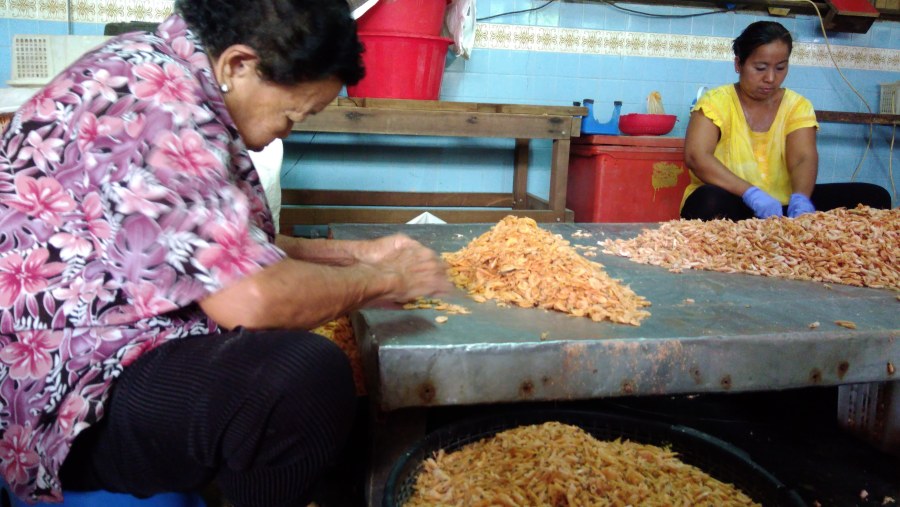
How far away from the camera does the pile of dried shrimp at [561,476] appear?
4.93ft

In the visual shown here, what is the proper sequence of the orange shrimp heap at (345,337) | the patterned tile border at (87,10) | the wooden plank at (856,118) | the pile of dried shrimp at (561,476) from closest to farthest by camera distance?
the pile of dried shrimp at (561,476)
the orange shrimp heap at (345,337)
the patterned tile border at (87,10)
the wooden plank at (856,118)

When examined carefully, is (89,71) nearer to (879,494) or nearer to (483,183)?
(879,494)

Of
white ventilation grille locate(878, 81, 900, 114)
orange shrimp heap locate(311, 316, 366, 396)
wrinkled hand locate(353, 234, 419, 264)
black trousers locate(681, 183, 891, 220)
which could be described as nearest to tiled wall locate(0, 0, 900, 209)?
white ventilation grille locate(878, 81, 900, 114)

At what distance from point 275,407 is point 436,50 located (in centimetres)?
305

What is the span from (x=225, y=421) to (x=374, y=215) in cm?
298

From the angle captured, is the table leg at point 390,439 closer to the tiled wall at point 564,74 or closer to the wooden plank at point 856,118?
the tiled wall at point 564,74

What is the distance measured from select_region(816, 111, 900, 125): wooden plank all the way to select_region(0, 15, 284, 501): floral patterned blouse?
473 cm

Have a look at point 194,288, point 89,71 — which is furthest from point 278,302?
point 89,71

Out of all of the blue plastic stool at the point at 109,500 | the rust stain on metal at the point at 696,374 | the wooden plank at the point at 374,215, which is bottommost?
the blue plastic stool at the point at 109,500

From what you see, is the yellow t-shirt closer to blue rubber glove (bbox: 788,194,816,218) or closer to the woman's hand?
blue rubber glove (bbox: 788,194,816,218)

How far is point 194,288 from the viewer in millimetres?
1116

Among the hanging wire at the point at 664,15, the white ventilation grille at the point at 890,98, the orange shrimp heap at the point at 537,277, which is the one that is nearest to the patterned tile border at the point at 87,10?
the hanging wire at the point at 664,15

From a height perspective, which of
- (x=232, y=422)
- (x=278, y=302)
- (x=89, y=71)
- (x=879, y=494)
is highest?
(x=89, y=71)

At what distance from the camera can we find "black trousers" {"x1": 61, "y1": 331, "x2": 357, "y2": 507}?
118 centimetres
